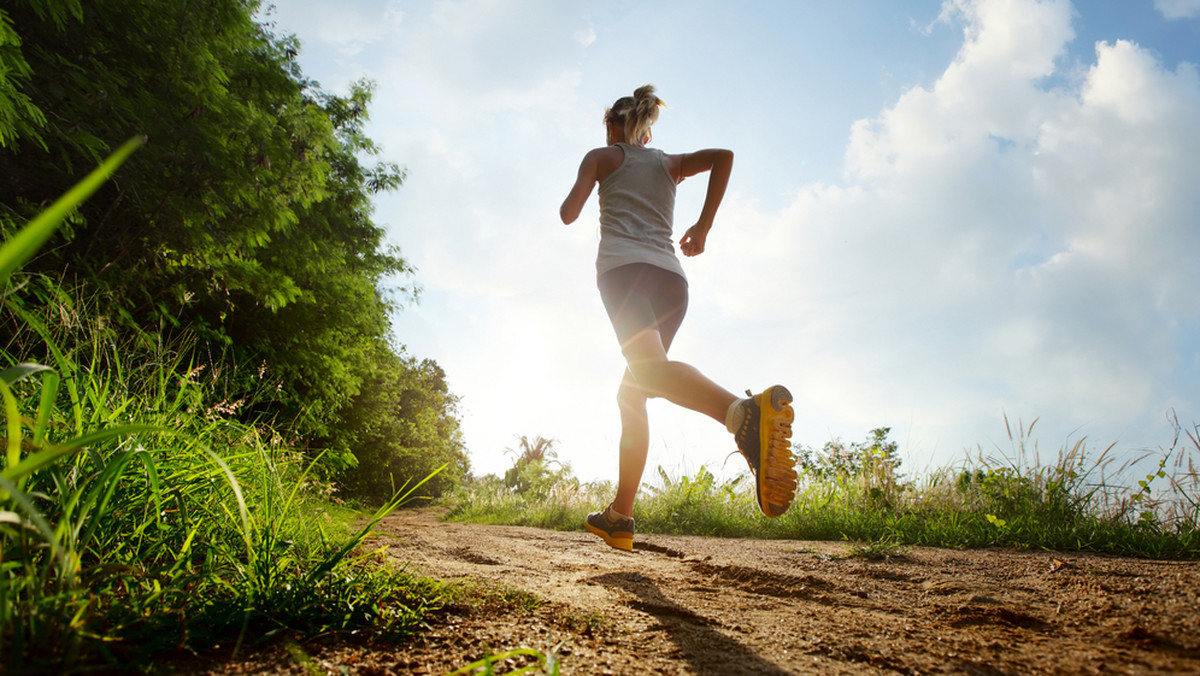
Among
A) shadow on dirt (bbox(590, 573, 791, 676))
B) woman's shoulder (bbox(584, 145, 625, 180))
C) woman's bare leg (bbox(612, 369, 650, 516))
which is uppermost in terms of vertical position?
woman's shoulder (bbox(584, 145, 625, 180))

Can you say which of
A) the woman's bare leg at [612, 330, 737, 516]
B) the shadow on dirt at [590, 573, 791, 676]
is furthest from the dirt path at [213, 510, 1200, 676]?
the woman's bare leg at [612, 330, 737, 516]

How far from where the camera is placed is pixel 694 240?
8.86 ft

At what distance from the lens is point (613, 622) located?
4.06 ft

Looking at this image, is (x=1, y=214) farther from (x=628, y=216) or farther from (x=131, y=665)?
(x=131, y=665)

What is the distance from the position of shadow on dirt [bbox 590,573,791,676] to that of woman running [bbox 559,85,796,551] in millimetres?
578

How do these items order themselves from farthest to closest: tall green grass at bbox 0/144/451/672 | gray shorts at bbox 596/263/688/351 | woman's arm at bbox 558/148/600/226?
woman's arm at bbox 558/148/600/226 → gray shorts at bbox 596/263/688/351 → tall green grass at bbox 0/144/451/672

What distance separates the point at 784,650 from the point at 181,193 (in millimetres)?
6445

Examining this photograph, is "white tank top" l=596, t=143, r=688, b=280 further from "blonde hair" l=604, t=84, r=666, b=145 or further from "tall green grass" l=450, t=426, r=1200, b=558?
"tall green grass" l=450, t=426, r=1200, b=558

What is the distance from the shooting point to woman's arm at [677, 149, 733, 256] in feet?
8.40

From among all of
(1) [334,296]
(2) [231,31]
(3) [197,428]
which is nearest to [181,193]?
(2) [231,31]

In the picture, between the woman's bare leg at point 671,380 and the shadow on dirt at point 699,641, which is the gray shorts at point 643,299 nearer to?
the woman's bare leg at point 671,380

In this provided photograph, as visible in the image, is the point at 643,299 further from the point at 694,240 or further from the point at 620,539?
the point at 620,539

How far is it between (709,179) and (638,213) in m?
0.43

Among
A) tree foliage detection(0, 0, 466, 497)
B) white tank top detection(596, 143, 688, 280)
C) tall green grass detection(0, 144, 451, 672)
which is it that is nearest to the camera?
tall green grass detection(0, 144, 451, 672)
